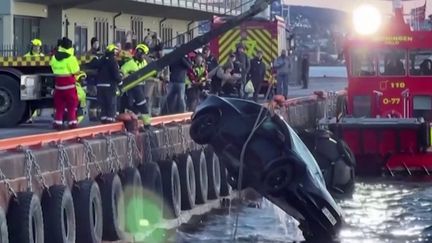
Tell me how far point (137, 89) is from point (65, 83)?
2.67 m

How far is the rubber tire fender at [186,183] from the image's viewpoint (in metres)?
18.2

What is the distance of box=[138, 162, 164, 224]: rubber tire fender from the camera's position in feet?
53.9

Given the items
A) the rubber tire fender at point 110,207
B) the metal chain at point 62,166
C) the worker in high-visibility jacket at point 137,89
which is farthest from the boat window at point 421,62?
the metal chain at point 62,166

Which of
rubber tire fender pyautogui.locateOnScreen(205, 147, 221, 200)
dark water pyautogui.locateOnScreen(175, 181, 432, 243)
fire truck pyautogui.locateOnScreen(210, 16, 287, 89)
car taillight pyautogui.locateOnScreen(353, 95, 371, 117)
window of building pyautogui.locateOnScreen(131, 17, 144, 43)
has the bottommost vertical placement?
dark water pyautogui.locateOnScreen(175, 181, 432, 243)

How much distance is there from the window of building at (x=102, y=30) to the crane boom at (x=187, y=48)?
89.3 ft

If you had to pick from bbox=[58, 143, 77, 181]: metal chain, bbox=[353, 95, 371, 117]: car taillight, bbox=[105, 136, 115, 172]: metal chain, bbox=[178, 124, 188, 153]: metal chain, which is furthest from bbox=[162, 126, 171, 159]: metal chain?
bbox=[353, 95, 371, 117]: car taillight

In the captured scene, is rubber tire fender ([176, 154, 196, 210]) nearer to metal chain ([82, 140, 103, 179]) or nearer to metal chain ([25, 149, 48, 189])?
metal chain ([82, 140, 103, 179])

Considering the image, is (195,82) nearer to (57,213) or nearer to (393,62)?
(393,62)

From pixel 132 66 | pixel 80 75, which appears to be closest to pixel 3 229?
pixel 80 75

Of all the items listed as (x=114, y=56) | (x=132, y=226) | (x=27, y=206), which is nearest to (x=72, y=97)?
(x=114, y=56)

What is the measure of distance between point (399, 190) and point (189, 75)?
729 cm

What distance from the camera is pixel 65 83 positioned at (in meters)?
20.6

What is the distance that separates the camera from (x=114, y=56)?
21.9 meters

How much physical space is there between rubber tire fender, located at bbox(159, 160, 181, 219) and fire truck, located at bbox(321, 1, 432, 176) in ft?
24.5
